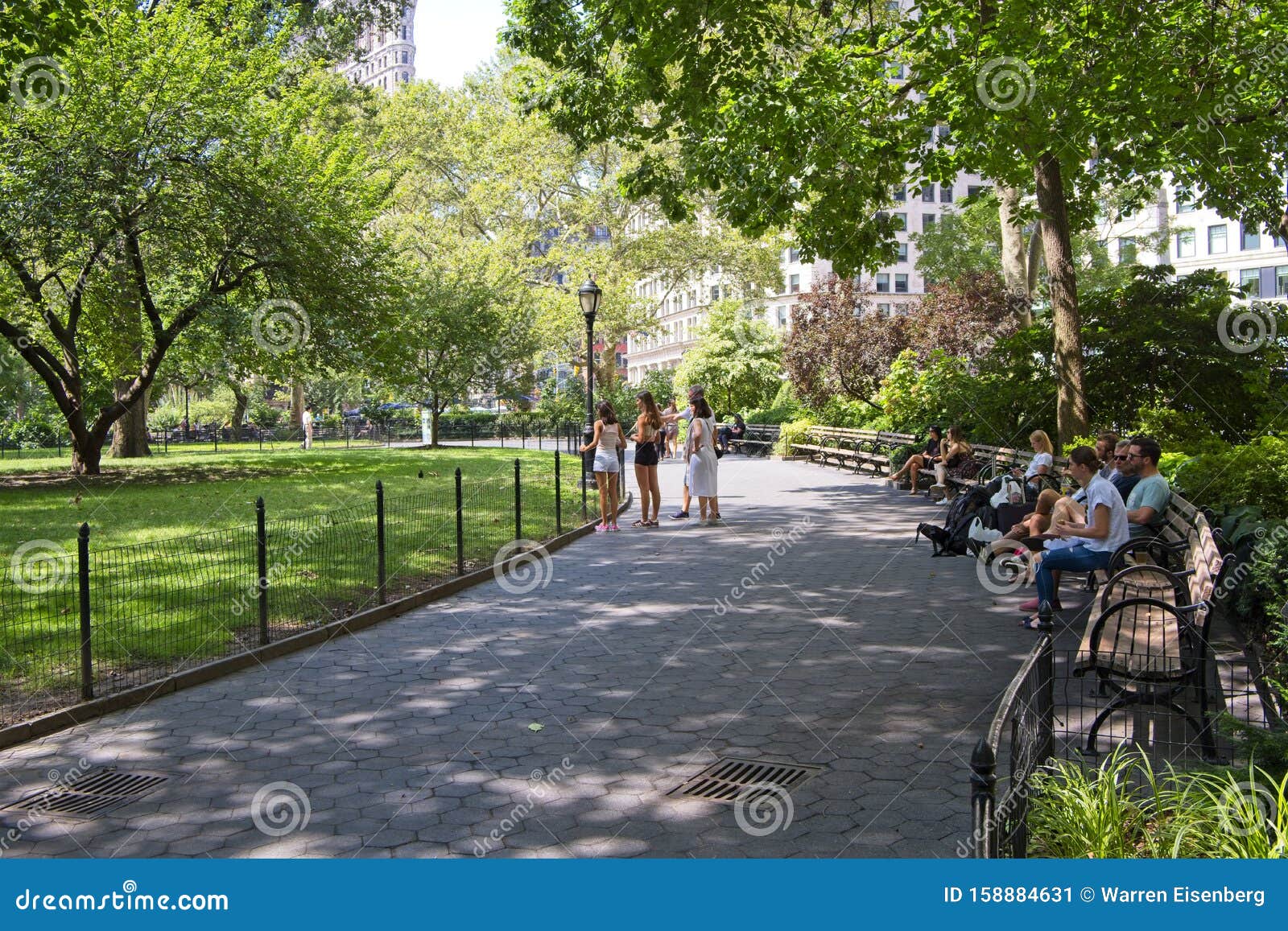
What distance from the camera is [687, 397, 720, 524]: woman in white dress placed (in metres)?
16.8

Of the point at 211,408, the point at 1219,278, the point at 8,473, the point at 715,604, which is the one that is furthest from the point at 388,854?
the point at 211,408

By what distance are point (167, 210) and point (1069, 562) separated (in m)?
20.1

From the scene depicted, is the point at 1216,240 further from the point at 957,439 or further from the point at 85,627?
the point at 85,627

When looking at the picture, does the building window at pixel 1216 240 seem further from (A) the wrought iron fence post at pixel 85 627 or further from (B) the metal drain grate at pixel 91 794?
(B) the metal drain grate at pixel 91 794

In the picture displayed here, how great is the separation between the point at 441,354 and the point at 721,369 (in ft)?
38.2

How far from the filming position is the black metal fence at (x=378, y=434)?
54.0m

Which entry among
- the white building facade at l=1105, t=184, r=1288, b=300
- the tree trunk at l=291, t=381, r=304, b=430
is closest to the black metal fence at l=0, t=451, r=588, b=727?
the tree trunk at l=291, t=381, r=304, b=430

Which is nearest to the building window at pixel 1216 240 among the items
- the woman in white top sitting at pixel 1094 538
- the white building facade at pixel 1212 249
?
the white building facade at pixel 1212 249

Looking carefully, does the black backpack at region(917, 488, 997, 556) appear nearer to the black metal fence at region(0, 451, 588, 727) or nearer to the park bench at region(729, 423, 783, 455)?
the black metal fence at region(0, 451, 588, 727)

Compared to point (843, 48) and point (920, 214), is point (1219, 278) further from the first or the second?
point (920, 214)

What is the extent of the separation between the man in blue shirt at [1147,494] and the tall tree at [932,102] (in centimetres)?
569

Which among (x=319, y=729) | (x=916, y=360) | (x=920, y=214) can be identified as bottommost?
(x=319, y=729)

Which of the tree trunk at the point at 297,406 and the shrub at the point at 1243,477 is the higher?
the tree trunk at the point at 297,406

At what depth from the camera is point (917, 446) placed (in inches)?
983
